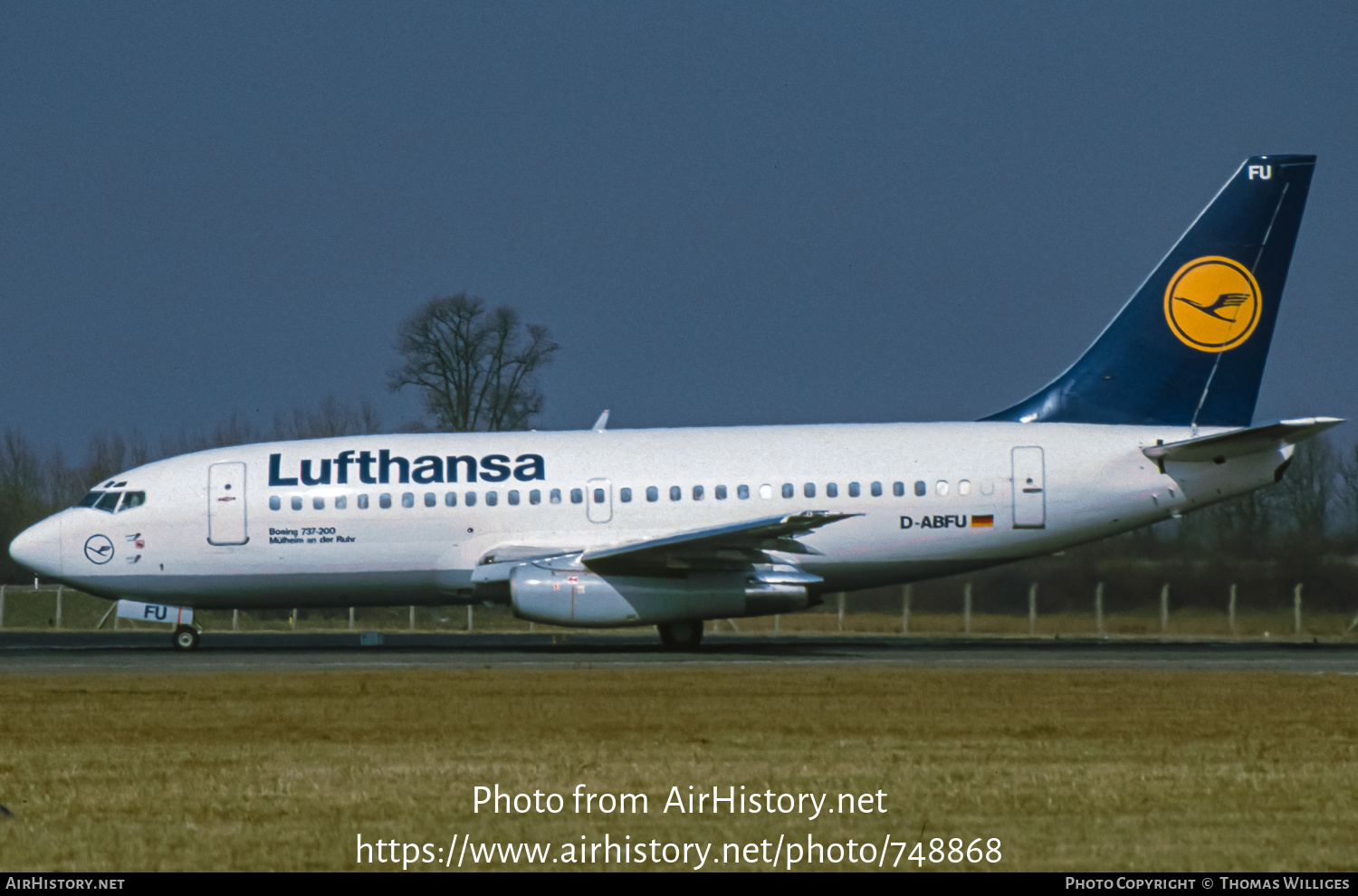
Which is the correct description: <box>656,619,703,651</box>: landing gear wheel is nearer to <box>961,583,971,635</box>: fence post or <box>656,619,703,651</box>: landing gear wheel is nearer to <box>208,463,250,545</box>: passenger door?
<box>208,463,250,545</box>: passenger door

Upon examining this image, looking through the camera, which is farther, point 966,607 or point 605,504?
point 966,607

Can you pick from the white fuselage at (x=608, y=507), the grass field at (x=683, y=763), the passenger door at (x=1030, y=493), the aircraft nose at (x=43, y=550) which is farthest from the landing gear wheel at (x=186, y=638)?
the passenger door at (x=1030, y=493)

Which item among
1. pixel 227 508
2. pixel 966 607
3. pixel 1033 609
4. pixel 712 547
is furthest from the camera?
pixel 966 607

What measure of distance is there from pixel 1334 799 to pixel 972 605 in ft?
70.6

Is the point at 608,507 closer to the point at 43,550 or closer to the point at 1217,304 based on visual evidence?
the point at 43,550

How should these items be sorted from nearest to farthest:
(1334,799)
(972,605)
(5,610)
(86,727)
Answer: (1334,799) < (86,727) < (972,605) < (5,610)

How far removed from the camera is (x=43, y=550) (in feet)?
82.5

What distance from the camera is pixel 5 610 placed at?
40.5 m

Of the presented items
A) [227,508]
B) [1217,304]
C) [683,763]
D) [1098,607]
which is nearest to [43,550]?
[227,508]

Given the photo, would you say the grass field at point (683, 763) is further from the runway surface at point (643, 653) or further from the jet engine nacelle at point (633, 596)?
the jet engine nacelle at point (633, 596)

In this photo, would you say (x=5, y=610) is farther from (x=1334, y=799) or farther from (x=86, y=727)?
(x=1334, y=799)

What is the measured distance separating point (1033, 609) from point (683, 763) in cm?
2008

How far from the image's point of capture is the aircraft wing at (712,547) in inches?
900
